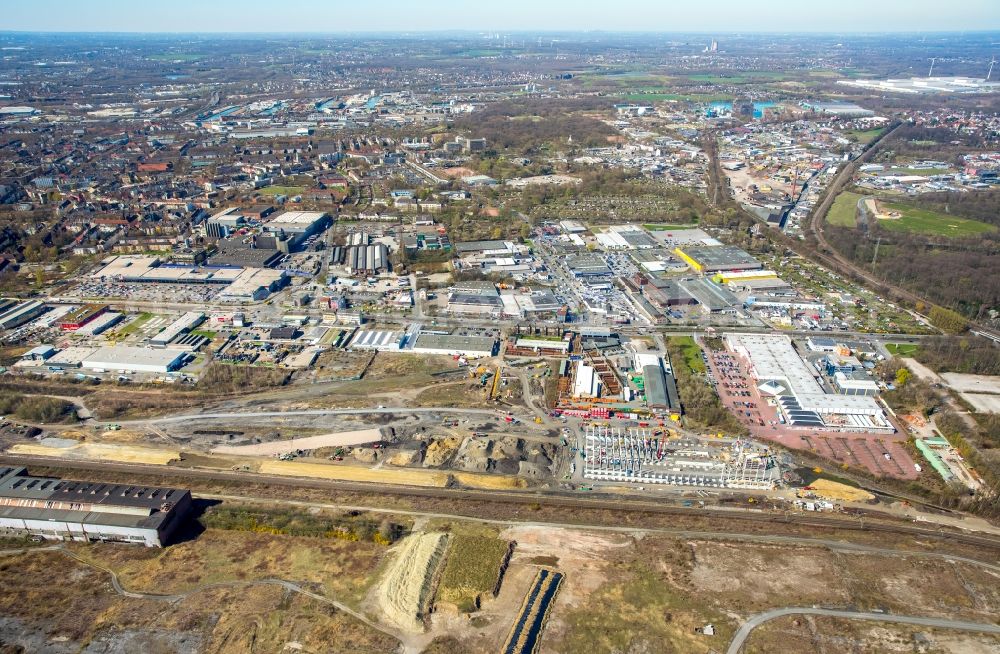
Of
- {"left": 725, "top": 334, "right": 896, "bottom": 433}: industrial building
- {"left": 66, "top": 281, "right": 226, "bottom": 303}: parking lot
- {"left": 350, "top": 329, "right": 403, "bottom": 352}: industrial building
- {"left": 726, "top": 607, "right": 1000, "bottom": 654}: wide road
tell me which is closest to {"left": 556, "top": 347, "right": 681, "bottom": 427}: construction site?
{"left": 725, "top": 334, "right": 896, "bottom": 433}: industrial building

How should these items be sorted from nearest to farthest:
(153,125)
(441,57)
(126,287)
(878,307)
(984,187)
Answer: (878,307)
(126,287)
(984,187)
(153,125)
(441,57)

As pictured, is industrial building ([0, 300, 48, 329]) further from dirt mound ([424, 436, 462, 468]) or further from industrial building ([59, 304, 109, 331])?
dirt mound ([424, 436, 462, 468])

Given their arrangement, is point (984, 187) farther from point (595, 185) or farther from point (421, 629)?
point (421, 629)

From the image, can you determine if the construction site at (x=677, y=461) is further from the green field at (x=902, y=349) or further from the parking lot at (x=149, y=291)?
the parking lot at (x=149, y=291)

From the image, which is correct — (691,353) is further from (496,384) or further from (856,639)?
(856,639)

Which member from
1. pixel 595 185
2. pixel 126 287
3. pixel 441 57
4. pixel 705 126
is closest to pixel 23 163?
pixel 126 287

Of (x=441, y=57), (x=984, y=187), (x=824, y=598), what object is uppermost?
(x=441, y=57)
